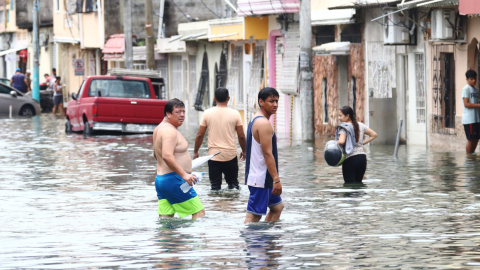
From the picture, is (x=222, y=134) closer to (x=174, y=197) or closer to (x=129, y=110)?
(x=174, y=197)

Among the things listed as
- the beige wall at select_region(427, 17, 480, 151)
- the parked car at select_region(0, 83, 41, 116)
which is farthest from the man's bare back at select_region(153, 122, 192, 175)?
the parked car at select_region(0, 83, 41, 116)

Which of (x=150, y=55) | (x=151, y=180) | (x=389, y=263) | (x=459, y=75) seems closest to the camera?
(x=389, y=263)

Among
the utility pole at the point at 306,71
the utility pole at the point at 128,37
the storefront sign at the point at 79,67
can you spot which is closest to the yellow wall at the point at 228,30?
the utility pole at the point at 128,37

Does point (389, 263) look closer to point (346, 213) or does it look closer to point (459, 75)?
point (346, 213)

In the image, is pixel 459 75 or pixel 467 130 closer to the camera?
pixel 467 130

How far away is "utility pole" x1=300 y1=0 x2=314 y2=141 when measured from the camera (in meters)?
26.4

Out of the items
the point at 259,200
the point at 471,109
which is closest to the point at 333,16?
the point at 471,109

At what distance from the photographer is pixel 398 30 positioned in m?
24.4

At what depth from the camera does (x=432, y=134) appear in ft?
78.0

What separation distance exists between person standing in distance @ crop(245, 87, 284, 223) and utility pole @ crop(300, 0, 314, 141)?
1592 cm

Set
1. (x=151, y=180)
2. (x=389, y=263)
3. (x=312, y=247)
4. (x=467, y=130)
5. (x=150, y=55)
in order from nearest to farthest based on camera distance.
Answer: (x=389, y=263) → (x=312, y=247) → (x=151, y=180) → (x=467, y=130) → (x=150, y=55)

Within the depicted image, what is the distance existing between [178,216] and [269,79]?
870 inches

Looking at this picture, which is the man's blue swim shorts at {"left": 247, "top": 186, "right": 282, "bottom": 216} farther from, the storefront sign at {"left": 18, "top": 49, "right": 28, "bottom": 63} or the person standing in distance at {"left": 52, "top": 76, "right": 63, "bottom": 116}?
the storefront sign at {"left": 18, "top": 49, "right": 28, "bottom": 63}

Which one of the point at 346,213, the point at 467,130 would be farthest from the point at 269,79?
the point at 346,213
